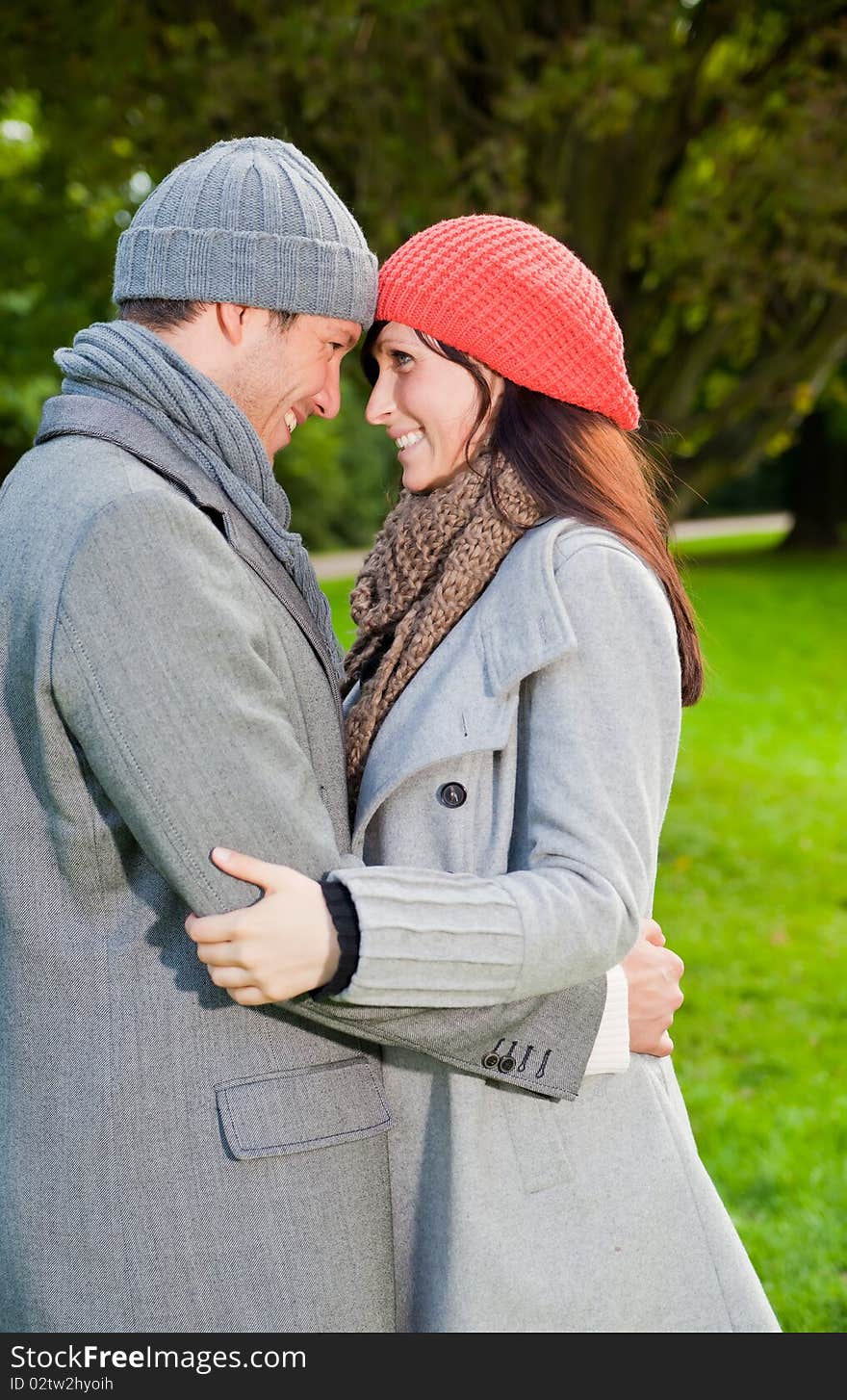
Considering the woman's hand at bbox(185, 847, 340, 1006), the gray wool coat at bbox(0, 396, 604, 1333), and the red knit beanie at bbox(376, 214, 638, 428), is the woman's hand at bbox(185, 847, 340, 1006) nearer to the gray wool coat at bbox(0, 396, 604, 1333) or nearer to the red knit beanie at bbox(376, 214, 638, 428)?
the gray wool coat at bbox(0, 396, 604, 1333)

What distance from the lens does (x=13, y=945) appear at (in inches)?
77.2

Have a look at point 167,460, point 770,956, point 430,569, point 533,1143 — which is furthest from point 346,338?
point 770,956

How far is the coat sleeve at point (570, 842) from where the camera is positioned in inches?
74.3

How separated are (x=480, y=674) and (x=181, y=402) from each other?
0.59m

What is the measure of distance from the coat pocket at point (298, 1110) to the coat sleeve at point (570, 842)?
0.22 m

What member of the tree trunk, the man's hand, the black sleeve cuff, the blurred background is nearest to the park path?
the tree trunk

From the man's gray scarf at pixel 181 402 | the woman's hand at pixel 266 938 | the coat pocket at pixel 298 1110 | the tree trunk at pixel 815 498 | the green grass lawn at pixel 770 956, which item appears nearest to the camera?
the woman's hand at pixel 266 938

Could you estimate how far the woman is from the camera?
1.92 metres

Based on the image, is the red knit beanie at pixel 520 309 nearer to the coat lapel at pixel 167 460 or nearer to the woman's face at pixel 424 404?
the woman's face at pixel 424 404

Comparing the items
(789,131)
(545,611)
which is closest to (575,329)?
(545,611)

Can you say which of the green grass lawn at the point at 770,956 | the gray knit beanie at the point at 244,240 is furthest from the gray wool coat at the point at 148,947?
the green grass lawn at the point at 770,956

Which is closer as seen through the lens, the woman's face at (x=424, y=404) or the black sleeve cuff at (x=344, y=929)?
the black sleeve cuff at (x=344, y=929)

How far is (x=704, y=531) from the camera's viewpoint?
1481 inches

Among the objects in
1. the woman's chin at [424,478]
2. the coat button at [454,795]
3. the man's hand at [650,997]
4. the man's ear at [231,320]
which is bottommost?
the man's hand at [650,997]
